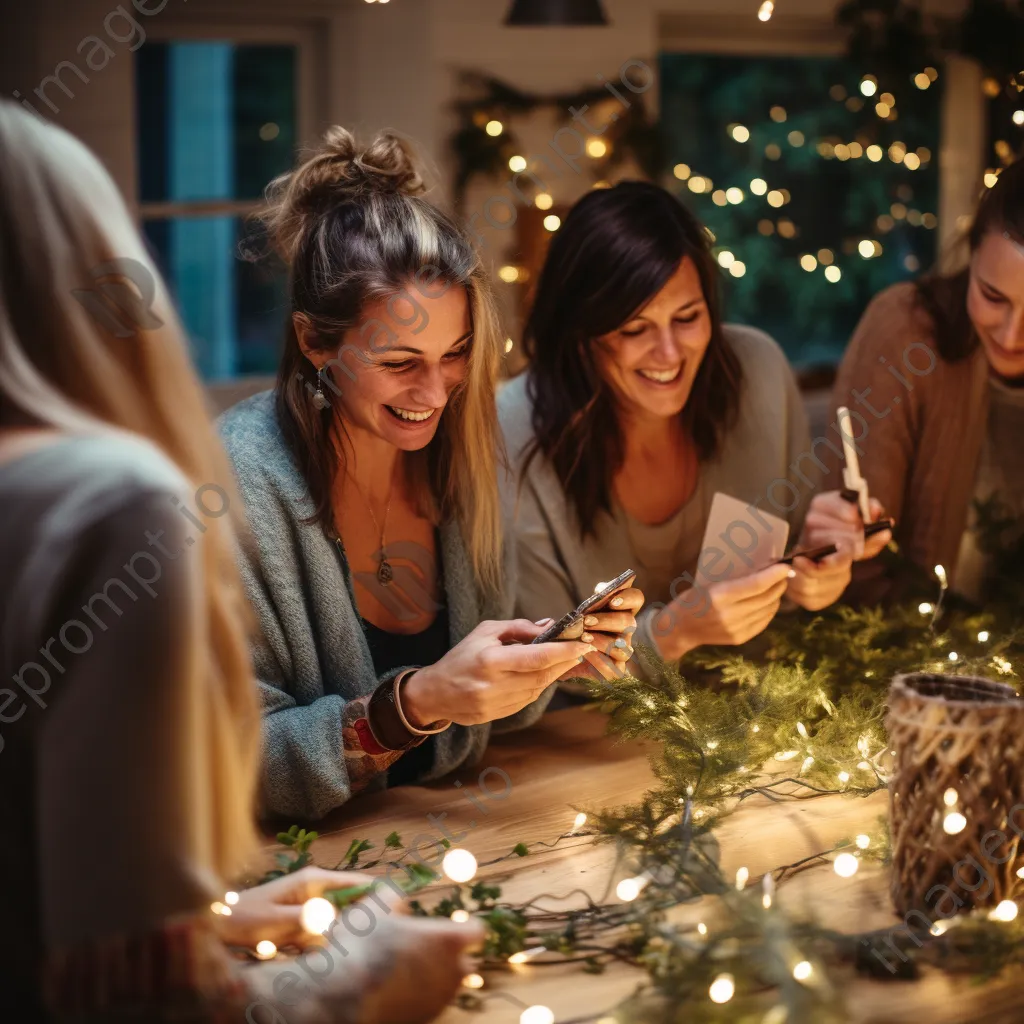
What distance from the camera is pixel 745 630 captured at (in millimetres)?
2125

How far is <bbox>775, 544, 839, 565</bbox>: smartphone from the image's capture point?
2.12 metres

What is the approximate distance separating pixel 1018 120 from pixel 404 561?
140 centimetres

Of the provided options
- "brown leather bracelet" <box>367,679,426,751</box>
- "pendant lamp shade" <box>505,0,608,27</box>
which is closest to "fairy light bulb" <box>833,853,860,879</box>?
"brown leather bracelet" <box>367,679,426,751</box>

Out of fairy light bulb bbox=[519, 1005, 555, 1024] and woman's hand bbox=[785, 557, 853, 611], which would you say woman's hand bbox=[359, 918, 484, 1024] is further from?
woman's hand bbox=[785, 557, 853, 611]

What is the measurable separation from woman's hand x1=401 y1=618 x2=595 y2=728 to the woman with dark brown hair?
428 mm

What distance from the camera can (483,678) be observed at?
1.71 meters

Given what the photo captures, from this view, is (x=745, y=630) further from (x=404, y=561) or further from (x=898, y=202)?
(x=898, y=202)

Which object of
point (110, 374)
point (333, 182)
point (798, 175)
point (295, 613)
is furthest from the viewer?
point (798, 175)

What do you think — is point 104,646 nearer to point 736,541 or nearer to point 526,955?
point 526,955

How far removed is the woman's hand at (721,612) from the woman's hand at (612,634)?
147 millimetres

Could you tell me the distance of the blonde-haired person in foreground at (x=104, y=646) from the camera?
2.91 ft

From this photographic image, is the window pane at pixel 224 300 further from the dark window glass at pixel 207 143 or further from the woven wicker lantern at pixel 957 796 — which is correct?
the woven wicker lantern at pixel 957 796

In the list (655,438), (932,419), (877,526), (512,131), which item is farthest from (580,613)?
(512,131)

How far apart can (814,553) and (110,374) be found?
1441 mm
